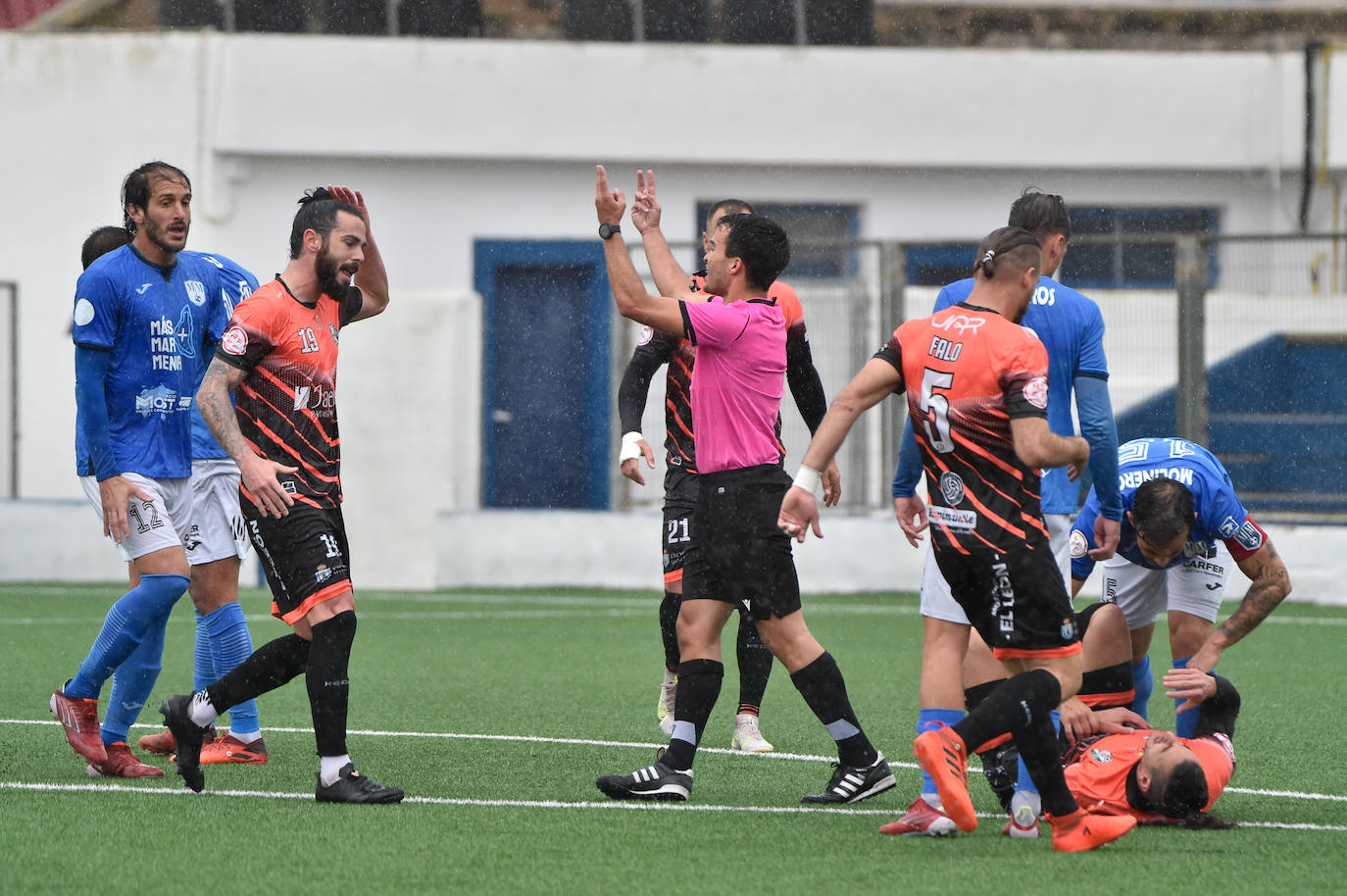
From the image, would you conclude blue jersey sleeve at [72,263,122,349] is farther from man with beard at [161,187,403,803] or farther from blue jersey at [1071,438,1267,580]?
blue jersey at [1071,438,1267,580]

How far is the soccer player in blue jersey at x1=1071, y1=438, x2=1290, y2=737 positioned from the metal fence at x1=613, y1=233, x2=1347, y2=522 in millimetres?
7067

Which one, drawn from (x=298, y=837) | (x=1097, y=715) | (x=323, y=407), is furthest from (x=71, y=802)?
(x=1097, y=715)

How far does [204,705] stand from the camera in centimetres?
579

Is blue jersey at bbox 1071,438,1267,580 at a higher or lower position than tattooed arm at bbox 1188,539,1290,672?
higher

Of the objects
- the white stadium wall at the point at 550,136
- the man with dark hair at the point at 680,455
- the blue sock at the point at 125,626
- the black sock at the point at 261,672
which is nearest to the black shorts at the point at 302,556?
the black sock at the point at 261,672

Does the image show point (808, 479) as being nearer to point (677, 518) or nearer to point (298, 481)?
point (298, 481)

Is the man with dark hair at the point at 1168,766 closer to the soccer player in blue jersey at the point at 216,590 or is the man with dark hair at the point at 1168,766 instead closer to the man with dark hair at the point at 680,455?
the man with dark hair at the point at 680,455

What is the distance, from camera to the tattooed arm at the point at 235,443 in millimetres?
5531

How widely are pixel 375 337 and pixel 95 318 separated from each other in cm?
903

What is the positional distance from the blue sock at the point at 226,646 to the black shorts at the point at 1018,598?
2.97m

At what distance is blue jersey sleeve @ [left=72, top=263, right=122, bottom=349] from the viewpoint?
246 inches

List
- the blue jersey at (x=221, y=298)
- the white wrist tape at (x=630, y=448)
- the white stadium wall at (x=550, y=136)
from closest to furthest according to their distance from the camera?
1. the blue jersey at (x=221, y=298)
2. the white wrist tape at (x=630, y=448)
3. the white stadium wall at (x=550, y=136)

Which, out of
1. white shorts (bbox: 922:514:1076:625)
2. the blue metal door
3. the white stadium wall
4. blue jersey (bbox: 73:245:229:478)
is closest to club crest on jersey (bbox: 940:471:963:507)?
white shorts (bbox: 922:514:1076:625)

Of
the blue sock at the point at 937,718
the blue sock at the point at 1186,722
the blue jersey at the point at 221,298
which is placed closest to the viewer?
the blue sock at the point at 937,718
